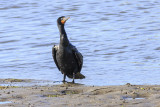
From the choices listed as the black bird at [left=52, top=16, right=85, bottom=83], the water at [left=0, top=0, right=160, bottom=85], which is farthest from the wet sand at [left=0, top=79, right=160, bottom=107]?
the water at [left=0, top=0, right=160, bottom=85]

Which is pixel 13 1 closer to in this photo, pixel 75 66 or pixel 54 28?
pixel 54 28

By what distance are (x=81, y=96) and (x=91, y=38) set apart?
9372 millimetres

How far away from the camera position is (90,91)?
943cm

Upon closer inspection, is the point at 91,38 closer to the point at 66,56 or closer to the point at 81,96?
the point at 66,56

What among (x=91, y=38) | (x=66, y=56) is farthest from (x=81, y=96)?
(x=91, y=38)

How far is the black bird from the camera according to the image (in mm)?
11617

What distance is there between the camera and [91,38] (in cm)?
1809

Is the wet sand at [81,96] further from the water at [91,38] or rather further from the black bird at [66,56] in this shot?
the water at [91,38]

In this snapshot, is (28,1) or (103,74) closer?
(103,74)

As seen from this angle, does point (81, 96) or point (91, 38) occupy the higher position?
point (81, 96)

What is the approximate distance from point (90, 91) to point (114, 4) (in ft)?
58.2

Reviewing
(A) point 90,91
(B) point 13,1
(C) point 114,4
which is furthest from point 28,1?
(A) point 90,91

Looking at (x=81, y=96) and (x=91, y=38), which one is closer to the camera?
(x=81, y=96)

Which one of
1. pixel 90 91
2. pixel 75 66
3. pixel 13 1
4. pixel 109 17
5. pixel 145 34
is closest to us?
pixel 90 91
